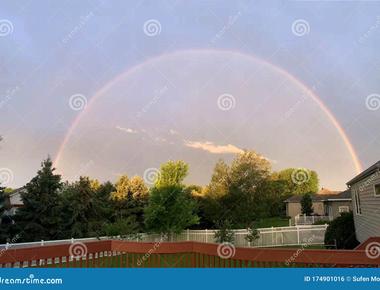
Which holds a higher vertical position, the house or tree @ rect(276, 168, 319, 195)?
tree @ rect(276, 168, 319, 195)

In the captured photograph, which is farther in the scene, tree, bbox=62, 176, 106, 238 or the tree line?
tree, bbox=62, 176, 106, 238

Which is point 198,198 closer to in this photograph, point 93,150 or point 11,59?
point 93,150

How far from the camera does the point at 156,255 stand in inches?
194

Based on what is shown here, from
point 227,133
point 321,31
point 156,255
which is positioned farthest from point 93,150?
point 156,255

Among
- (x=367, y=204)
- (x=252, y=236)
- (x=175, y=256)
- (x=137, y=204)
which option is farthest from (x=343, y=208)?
(x=175, y=256)

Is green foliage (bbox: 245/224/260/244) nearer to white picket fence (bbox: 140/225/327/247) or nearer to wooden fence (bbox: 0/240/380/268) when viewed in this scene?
white picket fence (bbox: 140/225/327/247)

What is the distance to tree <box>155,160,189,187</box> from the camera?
65.9 ft

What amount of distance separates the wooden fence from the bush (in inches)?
521

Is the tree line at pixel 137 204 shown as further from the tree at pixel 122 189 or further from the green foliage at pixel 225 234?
the green foliage at pixel 225 234

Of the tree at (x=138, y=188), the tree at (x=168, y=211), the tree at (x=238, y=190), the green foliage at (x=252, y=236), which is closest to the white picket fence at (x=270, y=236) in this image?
the green foliage at (x=252, y=236)

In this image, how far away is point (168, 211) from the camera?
770 inches

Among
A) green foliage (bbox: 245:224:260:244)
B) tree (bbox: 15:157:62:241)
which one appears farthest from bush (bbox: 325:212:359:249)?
tree (bbox: 15:157:62:241)

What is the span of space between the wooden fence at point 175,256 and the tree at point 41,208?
16581 millimetres

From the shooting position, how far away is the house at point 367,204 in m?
12.7
